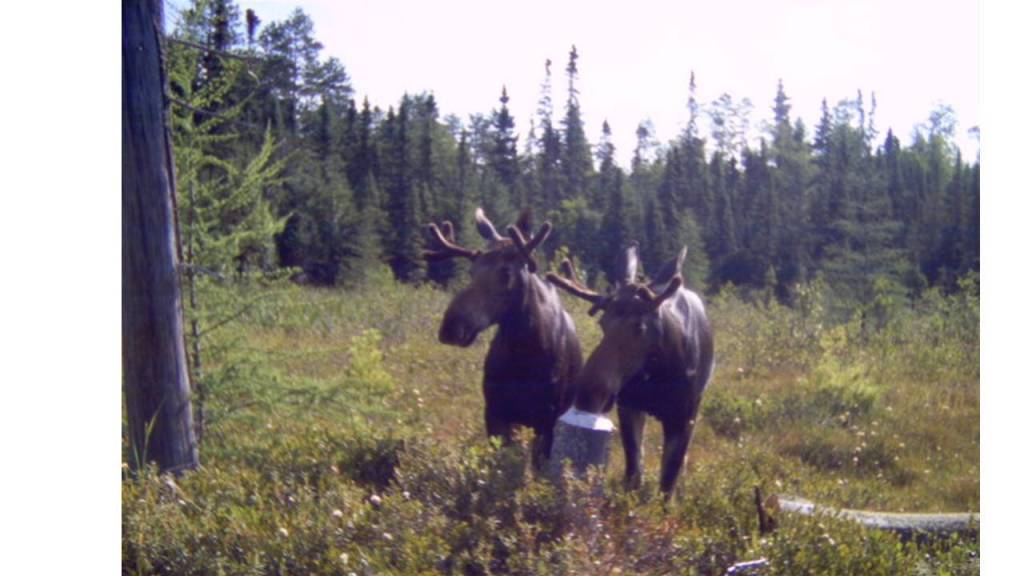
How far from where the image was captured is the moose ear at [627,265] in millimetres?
3537

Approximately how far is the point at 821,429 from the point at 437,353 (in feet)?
4.60

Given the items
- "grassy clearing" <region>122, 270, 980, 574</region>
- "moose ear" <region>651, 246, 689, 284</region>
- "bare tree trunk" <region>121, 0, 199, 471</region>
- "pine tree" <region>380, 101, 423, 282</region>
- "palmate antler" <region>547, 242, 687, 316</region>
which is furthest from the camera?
"bare tree trunk" <region>121, 0, 199, 471</region>

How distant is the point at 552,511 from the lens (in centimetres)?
336

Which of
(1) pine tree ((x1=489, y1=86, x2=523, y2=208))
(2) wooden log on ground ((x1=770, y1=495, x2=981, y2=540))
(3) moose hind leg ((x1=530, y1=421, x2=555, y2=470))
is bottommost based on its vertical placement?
(2) wooden log on ground ((x1=770, y1=495, x2=981, y2=540))

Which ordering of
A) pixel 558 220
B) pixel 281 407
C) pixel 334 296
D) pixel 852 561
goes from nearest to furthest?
pixel 852 561, pixel 558 220, pixel 334 296, pixel 281 407

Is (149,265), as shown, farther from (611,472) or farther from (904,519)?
(904,519)

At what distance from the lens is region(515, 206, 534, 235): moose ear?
11.6 ft

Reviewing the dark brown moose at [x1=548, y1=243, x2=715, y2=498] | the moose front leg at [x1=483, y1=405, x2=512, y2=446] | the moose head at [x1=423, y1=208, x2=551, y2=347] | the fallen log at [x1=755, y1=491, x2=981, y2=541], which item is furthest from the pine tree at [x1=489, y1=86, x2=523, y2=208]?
the fallen log at [x1=755, y1=491, x2=981, y2=541]

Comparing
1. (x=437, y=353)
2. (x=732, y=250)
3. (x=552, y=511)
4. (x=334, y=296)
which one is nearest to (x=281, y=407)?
(x=334, y=296)

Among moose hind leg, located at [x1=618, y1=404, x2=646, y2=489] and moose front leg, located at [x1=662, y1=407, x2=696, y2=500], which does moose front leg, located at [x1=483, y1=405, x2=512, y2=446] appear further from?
moose front leg, located at [x1=662, y1=407, x2=696, y2=500]

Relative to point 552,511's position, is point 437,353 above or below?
above

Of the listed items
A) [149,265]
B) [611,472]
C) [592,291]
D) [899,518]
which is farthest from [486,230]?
[899,518]

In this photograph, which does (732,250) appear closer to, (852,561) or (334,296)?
(852,561)

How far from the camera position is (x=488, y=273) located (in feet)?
11.7
